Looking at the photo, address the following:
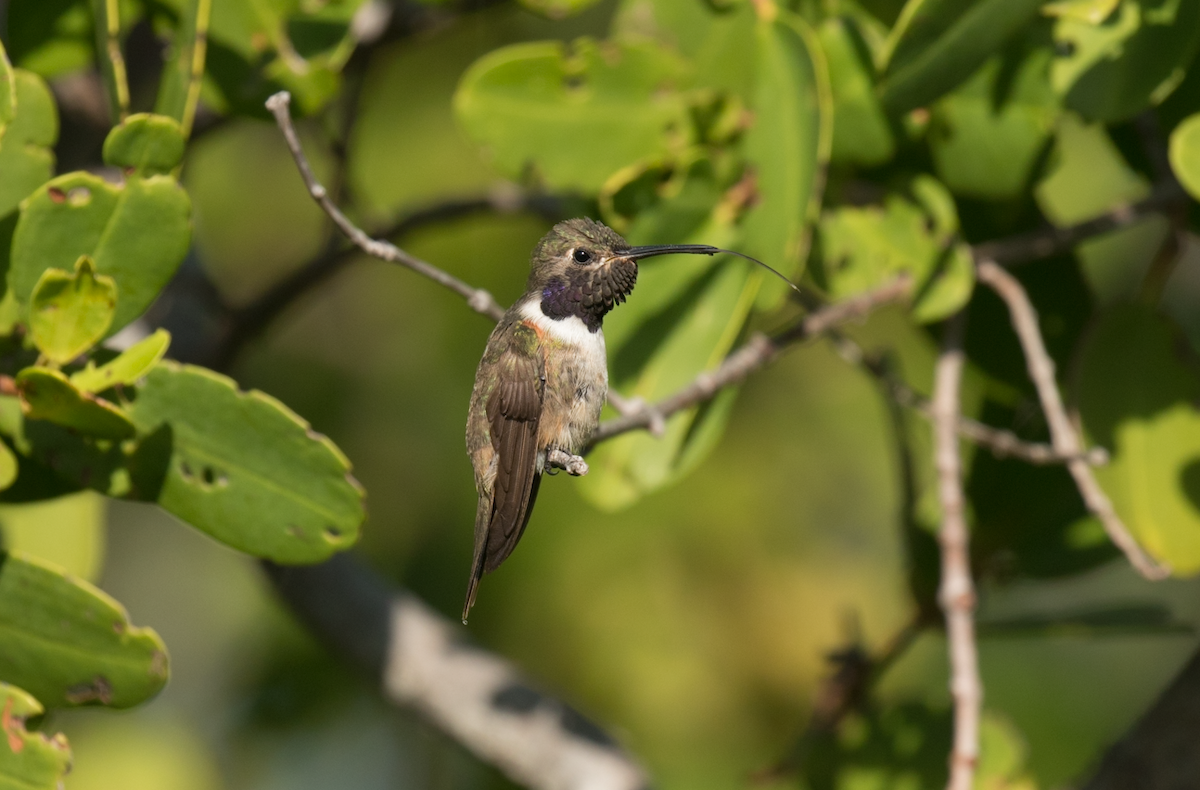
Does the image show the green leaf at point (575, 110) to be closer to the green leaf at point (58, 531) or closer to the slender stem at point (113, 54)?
the slender stem at point (113, 54)

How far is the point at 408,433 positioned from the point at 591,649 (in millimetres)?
837

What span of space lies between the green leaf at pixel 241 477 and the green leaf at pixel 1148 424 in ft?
3.88

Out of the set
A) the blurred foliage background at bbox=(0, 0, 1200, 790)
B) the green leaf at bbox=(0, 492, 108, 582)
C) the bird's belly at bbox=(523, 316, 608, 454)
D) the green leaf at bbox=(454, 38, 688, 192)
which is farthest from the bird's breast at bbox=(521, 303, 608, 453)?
the blurred foliage background at bbox=(0, 0, 1200, 790)

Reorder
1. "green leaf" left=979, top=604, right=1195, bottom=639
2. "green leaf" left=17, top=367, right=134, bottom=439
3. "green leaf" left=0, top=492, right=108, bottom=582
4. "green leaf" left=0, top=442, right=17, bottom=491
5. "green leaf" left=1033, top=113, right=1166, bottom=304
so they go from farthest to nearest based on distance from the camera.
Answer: "green leaf" left=1033, top=113, right=1166, bottom=304, "green leaf" left=979, top=604, right=1195, bottom=639, "green leaf" left=0, top=492, right=108, bottom=582, "green leaf" left=0, top=442, right=17, bottom=491, "green leaf" left=17, top=367, right=134, bottom=439

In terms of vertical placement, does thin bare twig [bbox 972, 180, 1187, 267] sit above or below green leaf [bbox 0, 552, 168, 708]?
above

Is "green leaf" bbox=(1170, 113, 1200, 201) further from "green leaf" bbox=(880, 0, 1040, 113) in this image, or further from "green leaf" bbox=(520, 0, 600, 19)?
"green leaf" bbox=(520, 0, 600, 19)

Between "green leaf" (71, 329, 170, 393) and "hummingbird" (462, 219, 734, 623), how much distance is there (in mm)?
344

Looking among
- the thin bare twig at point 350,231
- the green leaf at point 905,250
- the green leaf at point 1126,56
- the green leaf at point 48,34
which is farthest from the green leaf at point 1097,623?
the green leaf at point 48,34

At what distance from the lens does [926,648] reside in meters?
3.77

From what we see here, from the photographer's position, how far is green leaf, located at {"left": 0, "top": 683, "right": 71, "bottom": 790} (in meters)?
1.38

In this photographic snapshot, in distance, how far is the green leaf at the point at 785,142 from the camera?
5.28ft

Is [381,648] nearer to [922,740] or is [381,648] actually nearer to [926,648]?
[922,740]

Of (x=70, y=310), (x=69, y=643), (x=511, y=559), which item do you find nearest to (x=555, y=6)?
(x=70, y=310)

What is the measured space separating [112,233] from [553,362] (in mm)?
523
